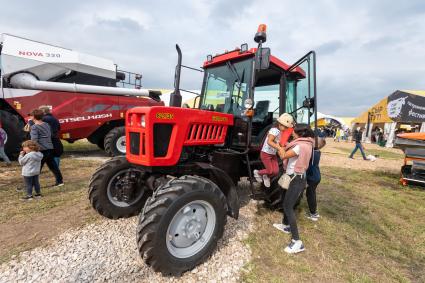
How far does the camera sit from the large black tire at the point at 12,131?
6777 millimetres

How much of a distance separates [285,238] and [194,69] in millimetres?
2902

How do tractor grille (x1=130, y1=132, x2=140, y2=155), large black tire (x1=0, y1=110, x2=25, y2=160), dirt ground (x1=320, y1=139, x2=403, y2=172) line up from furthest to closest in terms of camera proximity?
dirt ground (x1=320, y1=139, x2=403, y2=172)
large black tire (x1=0, y1=110, x2=25, y2=160)
tractor grille (x1=130, y1=132, x2=140, y2=155)

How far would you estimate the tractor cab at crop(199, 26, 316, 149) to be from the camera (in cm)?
378

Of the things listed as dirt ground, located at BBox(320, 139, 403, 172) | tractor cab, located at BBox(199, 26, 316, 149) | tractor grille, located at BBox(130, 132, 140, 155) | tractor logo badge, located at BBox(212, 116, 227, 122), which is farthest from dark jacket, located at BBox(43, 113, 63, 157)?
dirt ground, located at BBox(320, 139, 403, 172)

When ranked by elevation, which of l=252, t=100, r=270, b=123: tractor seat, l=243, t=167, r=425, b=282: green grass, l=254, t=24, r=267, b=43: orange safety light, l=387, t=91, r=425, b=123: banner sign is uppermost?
l=387, t=91, r=425, b=123: banner sign

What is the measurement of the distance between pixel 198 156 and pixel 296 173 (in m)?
1.30

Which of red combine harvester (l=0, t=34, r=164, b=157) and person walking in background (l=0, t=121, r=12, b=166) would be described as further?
red combine harvester (l=0, t=34, r=164, b=157)

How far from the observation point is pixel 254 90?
151 inches

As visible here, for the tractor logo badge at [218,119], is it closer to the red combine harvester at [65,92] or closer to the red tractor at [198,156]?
the red tractor at [198,156]

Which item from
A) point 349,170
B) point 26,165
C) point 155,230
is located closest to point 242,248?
point 155,230

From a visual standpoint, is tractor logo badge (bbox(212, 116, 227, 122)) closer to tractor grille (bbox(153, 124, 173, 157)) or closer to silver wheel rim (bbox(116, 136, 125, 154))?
tractor grille (bbox(153, 124, 173, 157))

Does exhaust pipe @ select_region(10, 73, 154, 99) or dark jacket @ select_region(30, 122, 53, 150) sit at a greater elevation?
exhaust pipe @ select_region(10, 73, 154, 99)

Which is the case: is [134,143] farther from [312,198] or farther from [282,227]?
[312,198]

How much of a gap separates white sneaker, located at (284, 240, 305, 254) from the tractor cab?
55.9 inches
